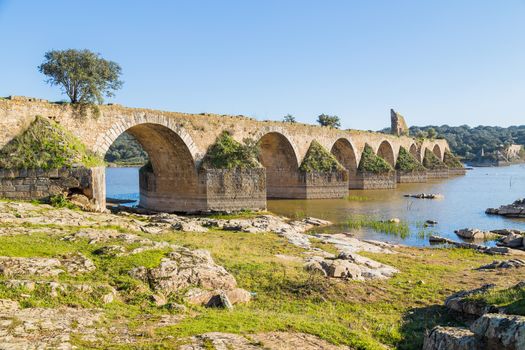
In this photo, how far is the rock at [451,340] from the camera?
5469 mm

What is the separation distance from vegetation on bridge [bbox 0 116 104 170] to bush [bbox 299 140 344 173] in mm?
24137

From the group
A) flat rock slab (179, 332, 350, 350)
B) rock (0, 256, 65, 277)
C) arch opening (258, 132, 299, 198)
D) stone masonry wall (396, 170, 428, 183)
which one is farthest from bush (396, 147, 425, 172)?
flat rock slab (179, 332, 350, 350)

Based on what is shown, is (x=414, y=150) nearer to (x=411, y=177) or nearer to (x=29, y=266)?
(x=411, y=177)

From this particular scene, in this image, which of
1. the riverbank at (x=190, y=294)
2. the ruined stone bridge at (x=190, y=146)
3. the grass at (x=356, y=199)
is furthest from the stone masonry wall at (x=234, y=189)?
the riverbank at (x=190, y=294)

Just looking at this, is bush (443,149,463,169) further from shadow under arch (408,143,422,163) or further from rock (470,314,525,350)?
rock (470,314,525,350)

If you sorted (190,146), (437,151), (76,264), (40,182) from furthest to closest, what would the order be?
(437,151)
(190,146)
(40,182)
(76,264)

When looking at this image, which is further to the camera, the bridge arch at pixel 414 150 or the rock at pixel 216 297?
the bridge arch at pixel 414 150

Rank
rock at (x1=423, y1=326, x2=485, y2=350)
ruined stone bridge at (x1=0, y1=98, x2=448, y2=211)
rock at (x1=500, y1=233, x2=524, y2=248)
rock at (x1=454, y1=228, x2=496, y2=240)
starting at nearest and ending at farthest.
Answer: rock at (x1=423, y1=326, x2=485, y2=350) < rock at (x1=500, y1=233, x2=524, y2=248) < ruined stone bridge at (x1=0, y1=98, x2=448, y2=211) < rock at (x1=454, y1=228, x2=496, y2=240)

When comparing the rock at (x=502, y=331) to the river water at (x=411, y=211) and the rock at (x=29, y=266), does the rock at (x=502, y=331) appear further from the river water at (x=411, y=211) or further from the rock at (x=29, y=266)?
the river water at (x=411, y=211)

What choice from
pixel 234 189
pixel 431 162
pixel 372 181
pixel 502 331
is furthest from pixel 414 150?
pixel 502 331

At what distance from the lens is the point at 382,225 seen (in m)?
25.5

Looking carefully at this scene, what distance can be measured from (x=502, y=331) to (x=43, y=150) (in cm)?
1938

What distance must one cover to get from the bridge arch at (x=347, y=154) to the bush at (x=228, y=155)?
23223 millimetres

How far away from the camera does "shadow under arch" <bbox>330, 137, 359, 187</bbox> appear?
171 feet
